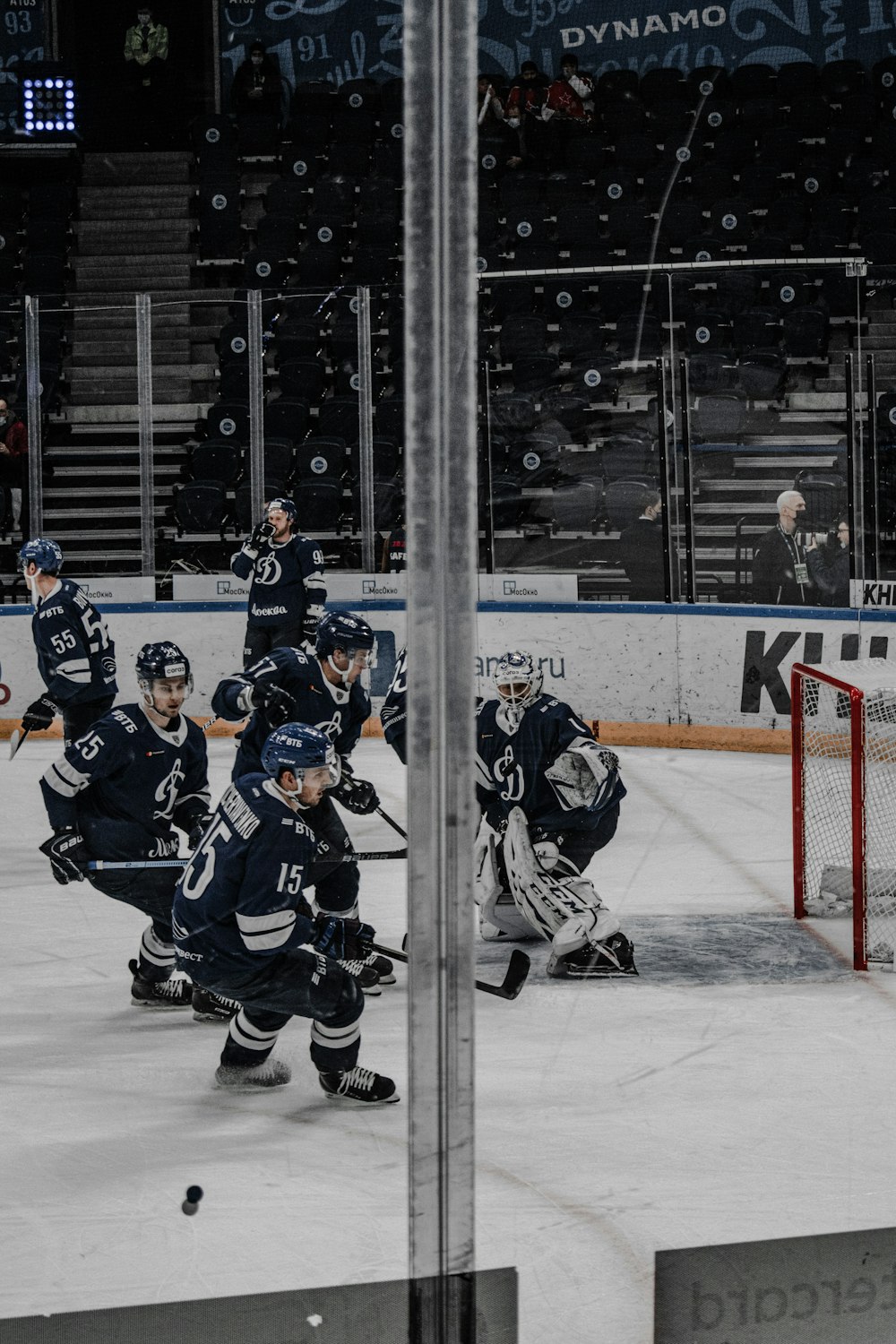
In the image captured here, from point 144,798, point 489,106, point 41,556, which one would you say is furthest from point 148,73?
point 144,798

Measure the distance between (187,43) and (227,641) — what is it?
4.76 m

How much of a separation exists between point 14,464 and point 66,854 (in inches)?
184

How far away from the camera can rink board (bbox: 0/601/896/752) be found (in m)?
7.65

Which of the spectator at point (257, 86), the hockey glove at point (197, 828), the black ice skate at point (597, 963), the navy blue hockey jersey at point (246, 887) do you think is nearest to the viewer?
the navy blue hockey jersey at point (246, 887)

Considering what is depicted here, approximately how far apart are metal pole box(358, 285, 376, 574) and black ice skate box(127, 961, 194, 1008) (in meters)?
4.13

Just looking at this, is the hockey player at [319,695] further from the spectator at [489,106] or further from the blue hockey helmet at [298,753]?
the spectator at [489,106]

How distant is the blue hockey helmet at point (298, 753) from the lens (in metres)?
3.43

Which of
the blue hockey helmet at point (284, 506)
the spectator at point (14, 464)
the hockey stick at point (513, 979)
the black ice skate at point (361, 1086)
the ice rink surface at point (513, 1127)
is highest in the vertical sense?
the spectator at point (14, 464)

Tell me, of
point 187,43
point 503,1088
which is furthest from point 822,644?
point 187,43

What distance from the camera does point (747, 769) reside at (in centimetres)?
737

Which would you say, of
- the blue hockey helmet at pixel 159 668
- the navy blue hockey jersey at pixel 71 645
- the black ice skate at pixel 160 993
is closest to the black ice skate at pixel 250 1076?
the black ice skate at pixel 160 993

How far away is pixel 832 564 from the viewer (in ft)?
24.8

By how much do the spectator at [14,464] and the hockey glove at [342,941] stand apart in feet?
17.1

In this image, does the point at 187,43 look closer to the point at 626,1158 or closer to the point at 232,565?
the point at 232,565
